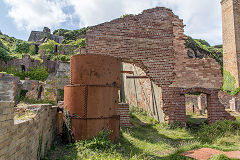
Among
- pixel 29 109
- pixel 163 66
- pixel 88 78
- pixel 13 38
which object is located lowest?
pixel 29 109

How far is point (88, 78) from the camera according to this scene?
5438 millimetres

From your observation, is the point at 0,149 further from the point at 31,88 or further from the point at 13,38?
the point at 13,38

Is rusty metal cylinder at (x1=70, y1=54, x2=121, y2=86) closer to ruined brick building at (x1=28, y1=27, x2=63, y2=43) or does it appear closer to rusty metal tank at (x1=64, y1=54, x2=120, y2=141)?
rusty metal tank at (x1=64, y1=54, x2=120, y2=141)

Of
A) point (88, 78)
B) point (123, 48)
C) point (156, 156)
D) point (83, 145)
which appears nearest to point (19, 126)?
point (83, 145)

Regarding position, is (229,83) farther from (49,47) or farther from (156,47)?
(49,47)

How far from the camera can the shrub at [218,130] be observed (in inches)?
256

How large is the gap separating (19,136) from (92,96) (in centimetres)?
264

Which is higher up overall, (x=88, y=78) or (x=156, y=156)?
(x=88, y=78)

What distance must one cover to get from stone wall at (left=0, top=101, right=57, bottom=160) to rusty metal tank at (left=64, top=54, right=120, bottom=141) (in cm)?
124

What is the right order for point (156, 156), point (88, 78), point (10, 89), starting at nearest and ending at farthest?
point (156, 156) < point (88, 78) < point (10, 89)

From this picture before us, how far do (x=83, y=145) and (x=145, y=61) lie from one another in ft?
15.1

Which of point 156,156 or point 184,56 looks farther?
point 184,56

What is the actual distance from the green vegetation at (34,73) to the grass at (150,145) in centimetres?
2251

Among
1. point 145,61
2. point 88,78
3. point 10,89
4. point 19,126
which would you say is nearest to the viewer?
point 19,126
